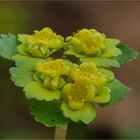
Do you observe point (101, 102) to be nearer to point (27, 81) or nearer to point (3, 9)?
point (27, 81)

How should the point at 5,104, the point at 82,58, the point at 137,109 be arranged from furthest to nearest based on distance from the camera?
1. the point at 137,109
2. the point at 5,104
3. the point at 82,58

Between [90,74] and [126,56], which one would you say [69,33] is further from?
[90,74]

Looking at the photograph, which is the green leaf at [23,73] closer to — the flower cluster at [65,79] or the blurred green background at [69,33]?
the flower cluster at [65,79]

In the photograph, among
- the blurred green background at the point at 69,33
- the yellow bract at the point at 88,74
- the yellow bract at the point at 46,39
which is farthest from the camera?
the blurred green background at the point at 69,33

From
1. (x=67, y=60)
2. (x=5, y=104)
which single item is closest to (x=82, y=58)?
(x=67, y=60)

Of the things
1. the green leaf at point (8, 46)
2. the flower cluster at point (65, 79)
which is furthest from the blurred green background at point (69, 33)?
the flower cluster at point (65, 79)

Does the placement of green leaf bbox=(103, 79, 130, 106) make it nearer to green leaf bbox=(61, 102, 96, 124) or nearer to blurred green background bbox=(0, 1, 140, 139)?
green leaf bbox=(61, 102, 96, 124)
